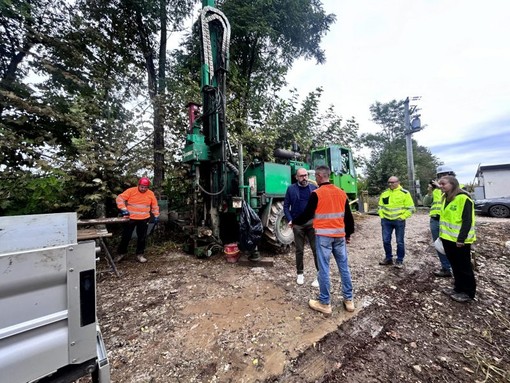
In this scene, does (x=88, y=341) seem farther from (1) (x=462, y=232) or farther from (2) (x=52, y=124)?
(2) (x=52, y=124)

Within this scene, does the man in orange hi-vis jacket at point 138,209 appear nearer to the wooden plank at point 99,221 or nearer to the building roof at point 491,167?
the wooden plank at point 99,221

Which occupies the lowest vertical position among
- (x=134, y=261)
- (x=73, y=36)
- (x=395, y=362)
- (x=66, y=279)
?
(x=395, y=362)

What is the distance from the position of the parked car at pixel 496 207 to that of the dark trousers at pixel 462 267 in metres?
10.8

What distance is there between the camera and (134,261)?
4598 mm

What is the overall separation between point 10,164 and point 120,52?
4936mm

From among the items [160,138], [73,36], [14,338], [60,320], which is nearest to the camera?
[14,338]

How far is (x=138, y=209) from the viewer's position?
4422mm

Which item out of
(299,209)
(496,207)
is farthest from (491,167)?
(299,209)

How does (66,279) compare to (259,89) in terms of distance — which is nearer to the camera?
(66,279)

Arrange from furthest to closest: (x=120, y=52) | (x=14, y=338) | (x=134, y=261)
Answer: (x=120, y=52) < (x=134, y=261) < (x=14, y=338)

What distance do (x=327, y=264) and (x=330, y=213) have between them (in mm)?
614

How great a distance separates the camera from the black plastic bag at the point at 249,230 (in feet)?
13.1

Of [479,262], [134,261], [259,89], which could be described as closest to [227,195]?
[134,261]

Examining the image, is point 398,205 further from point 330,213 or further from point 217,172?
point 217,172
